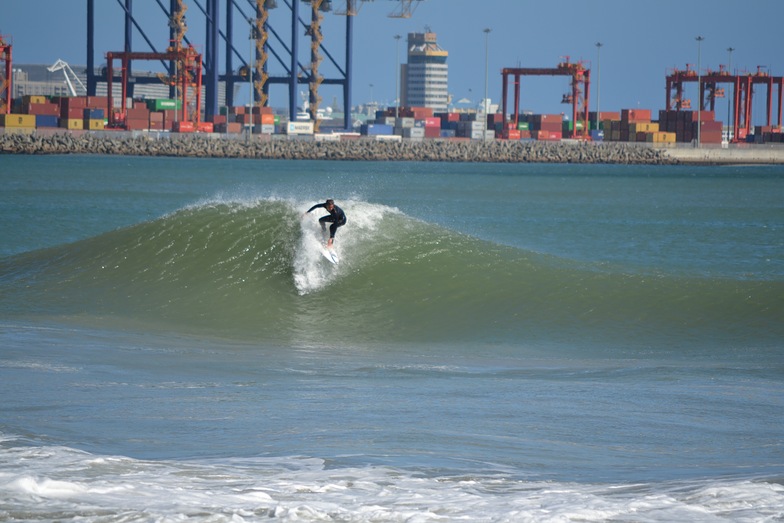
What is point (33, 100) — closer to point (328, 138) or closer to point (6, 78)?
point (6, 78)

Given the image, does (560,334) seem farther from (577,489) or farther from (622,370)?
(577,489)

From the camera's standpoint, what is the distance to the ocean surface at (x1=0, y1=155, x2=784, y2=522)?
5.95 metres

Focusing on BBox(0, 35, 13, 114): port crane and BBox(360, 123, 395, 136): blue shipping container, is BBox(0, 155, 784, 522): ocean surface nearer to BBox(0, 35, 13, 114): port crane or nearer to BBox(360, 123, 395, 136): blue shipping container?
BBox(0, 35, 13, 114): port crane

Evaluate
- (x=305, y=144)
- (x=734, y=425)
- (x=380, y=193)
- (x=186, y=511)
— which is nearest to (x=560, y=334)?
(x=734, y=425)

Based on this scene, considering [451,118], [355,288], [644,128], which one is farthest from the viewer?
[451,118]

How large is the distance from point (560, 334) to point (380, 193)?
35.8 m

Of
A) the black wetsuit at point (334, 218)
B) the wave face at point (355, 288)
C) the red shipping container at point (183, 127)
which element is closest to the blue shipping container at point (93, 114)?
the red shipping container at point (183, 127)

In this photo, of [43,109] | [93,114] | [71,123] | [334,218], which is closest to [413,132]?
[93,114]

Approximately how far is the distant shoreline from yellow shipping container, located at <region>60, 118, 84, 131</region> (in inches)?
53.7

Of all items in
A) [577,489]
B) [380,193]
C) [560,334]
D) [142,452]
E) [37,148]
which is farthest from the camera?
[37,148]

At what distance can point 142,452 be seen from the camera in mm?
6730

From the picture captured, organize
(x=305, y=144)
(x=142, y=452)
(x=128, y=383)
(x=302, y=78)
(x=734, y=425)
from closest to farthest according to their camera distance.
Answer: (x=142, y=452) < (x=734, y=425) < (x=128, y=383) < (x=305, y=144) < (x=302, y=78)

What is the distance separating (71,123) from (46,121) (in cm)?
195

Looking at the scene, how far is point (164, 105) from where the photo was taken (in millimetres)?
97438
